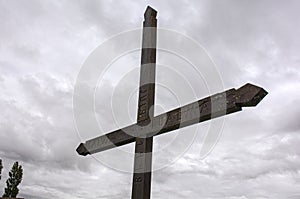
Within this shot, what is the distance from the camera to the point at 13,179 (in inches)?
940

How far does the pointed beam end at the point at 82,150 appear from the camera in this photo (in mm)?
6191

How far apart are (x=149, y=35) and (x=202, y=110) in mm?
2001

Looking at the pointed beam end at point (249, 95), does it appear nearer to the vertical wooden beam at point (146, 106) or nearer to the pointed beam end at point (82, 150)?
the vertical wooden beam at point (146, 106)

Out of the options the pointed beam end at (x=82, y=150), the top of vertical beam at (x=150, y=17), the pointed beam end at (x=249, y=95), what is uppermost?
the top of vertical beam at (x=150, y=17)

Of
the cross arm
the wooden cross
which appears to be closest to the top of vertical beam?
the wooden cross

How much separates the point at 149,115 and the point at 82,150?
5.54 ft

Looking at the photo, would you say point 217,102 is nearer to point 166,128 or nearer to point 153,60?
point 166,128

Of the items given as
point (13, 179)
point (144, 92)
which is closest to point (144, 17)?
point (144, 92)

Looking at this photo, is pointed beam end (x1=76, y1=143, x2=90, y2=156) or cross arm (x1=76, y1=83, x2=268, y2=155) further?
pointed beam end (x1=76, y1=143, x2=90, y2=156)

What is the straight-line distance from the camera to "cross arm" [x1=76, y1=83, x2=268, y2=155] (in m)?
3.93

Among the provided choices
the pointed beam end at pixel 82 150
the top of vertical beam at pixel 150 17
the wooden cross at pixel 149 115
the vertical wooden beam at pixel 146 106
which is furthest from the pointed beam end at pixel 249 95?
the pointed beam end at pixel 82 150

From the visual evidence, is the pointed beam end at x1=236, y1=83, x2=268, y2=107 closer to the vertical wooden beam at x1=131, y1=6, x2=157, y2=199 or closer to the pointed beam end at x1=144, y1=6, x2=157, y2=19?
the vertical wooden beam at x1=131, y1=6, x2=157, y2=199

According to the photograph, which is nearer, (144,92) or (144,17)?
(144,92)

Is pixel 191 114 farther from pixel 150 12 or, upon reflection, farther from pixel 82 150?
pixel 82 150
